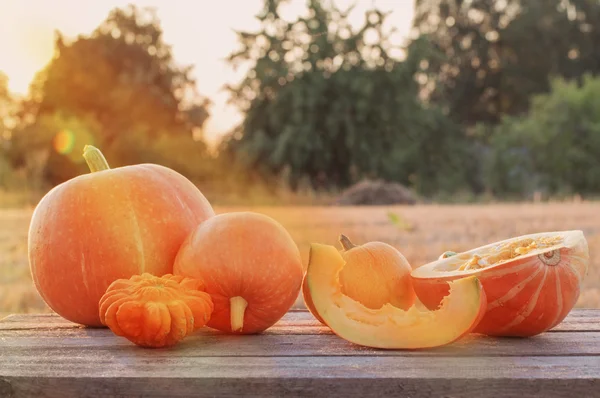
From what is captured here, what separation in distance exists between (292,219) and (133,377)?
285 inches

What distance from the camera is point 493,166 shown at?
26.8 metres

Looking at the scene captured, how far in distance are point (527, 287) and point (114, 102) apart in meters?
24.5

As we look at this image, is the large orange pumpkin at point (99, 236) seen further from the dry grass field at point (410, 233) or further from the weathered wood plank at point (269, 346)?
the dry grass field at point (410, 233)

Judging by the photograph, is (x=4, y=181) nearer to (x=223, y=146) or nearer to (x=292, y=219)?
(x=292, y=219)

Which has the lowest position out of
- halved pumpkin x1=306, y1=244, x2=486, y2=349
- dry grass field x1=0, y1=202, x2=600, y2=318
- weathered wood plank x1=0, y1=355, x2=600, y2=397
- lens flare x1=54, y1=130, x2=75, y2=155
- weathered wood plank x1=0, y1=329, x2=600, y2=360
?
dry grass field x1=0, y1=202, x2=600, y2=318

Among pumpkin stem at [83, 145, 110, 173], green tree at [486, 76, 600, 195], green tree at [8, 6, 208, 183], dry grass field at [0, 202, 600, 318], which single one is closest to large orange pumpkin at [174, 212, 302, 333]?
pumpkin stem at [83, 145, 110, 173]

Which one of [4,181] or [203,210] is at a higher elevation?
[203,210]

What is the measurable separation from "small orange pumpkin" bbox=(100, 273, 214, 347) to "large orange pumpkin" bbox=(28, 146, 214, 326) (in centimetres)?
27

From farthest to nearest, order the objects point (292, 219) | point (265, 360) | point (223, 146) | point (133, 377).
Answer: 1. point (223, 146)
2. point (292, 219)
3. point (265, 360)
4. point (133, 377)

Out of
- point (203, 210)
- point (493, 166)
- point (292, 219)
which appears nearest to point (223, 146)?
point (493, 166)

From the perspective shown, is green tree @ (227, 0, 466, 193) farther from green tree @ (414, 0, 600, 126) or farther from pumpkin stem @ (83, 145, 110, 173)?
pumpkin stem @ (83, 145, 110, 173)

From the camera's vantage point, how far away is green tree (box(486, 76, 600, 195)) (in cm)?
2503

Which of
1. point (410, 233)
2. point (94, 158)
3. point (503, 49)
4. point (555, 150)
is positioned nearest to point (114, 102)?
point (555, 150)

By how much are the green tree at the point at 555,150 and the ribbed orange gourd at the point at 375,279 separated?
2360 centimetres
